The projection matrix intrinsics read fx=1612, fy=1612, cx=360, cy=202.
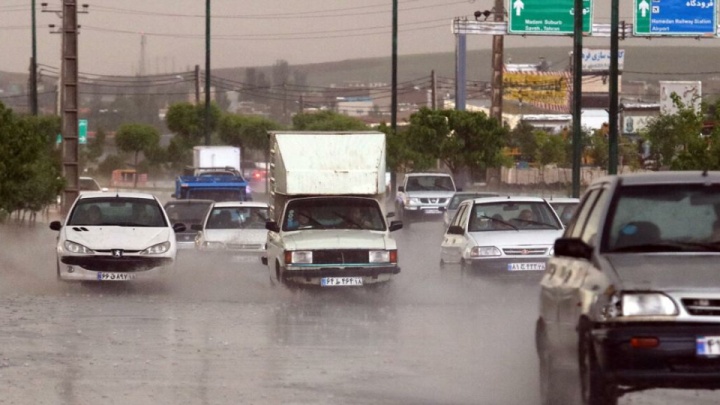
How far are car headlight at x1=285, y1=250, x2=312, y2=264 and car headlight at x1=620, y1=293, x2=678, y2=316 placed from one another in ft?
47.8

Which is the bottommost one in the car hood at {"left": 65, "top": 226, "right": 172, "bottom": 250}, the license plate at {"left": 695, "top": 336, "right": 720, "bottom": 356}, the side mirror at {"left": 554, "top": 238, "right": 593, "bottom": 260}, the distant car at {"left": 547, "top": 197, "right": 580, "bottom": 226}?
the car hood at {"left": 65, "top": 226, "right": 172, "bottom": 250}

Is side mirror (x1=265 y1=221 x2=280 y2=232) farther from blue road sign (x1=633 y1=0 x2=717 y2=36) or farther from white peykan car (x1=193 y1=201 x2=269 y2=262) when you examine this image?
blue road sign (x1=633 y1=0 x2=717 y2=36)

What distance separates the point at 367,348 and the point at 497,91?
53955 mm

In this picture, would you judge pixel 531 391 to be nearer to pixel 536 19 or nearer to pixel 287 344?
pixel 287 344

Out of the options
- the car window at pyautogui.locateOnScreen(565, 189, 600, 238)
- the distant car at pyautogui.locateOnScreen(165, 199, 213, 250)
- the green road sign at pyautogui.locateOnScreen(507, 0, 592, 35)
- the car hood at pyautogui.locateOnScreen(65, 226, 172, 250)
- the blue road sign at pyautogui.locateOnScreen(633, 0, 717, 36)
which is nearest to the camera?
the car window at pyautogui.locateOnScreen(565, 189, 600, 238)

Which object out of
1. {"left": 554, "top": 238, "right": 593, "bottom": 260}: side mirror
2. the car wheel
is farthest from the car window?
the car wheel

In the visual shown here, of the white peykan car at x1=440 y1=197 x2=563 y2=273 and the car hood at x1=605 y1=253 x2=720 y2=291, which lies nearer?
the car hood at x1=605 y1=253 x2=720 y2=291

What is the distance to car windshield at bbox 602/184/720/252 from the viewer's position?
973cm

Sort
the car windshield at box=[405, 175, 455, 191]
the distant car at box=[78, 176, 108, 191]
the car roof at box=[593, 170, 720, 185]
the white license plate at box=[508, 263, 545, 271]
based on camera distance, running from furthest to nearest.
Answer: the distant car at box=[78, 176, 108, 191], the car windshield at box=[405, 175, 455, 191], the white license plate at box=[508, 263, 545, 271], the car roof at box=[593, 170, 720, 185]

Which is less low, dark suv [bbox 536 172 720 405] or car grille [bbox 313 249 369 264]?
dark suv [bbox 536 172 720 405]

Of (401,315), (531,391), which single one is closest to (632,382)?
(531,391)

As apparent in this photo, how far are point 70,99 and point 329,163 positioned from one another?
47.4 feet

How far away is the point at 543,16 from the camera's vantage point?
2218 inches

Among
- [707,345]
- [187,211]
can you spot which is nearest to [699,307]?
[707,345]
